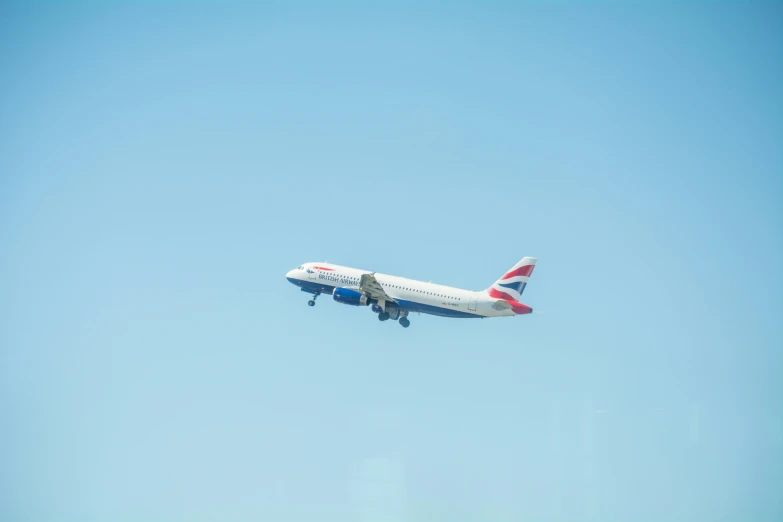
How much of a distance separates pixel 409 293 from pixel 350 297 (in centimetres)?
591

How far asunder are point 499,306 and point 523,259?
5515 mm

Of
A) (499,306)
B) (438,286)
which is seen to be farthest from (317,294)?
(499,306)

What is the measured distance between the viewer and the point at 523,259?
80688 millimetres

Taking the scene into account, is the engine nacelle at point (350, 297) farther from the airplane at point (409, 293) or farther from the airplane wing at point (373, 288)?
the airplane wing at point (373, 288)

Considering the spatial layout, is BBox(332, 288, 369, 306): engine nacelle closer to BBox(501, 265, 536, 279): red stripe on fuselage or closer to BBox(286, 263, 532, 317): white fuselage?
BBox(286, 263, 532, 317): white fuselage

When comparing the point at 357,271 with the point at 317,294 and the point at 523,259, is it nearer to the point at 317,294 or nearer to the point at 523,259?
the point at 317,294

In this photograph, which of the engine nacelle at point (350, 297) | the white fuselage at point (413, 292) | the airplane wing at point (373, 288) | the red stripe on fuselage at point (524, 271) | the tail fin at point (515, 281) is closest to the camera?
the white fuselage at point (413, 292)

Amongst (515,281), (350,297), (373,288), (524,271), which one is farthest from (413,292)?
(524,271)

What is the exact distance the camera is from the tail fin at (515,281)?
8019 centimetres

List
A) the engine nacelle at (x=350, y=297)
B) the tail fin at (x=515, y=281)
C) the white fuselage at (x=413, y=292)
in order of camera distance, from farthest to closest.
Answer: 1. the engine nacelle at (x=350, y=297)
2. the tail fin at (x=515, y=281)
3. the white fuselage at (x=413, y=292)

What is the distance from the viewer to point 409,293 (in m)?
83.1

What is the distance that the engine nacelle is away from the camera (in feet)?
273

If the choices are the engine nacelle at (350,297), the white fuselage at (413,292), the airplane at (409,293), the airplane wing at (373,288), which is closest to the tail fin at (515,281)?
the airplane at (409,293)

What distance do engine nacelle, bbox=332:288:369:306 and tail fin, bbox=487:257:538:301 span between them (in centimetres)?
1286
